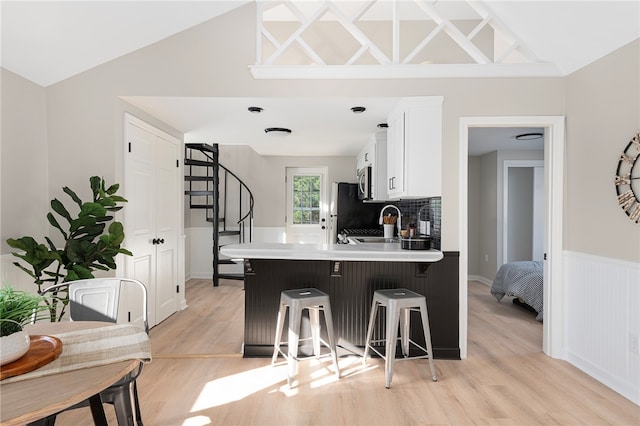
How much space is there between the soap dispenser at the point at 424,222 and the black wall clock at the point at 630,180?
4.53ft

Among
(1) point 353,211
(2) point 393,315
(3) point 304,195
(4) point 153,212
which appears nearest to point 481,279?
(1) point 353,211

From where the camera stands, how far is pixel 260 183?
6633mm

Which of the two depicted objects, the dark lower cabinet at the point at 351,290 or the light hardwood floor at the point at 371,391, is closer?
the light hardwood floor at the point at 371,391

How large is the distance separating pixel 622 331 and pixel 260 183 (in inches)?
212

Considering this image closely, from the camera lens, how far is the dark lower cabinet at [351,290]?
3.02 m

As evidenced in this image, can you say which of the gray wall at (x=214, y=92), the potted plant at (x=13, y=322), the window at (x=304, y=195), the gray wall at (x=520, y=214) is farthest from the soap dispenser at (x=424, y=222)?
the window at (x=304, y=195)

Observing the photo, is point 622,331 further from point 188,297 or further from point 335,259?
point 188,297

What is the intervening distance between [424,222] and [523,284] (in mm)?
1727

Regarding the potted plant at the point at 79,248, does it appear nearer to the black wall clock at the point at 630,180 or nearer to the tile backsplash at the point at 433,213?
the tile backsplash at the point at 433,213

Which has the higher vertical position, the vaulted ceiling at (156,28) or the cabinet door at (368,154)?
the vaulted ceiling at (156,28)

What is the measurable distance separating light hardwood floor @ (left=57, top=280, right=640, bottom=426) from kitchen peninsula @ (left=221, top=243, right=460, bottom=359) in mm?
182

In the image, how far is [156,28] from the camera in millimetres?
2939

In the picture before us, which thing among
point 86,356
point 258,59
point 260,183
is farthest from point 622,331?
point 260,183

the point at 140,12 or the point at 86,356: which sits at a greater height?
the point at 140,12
